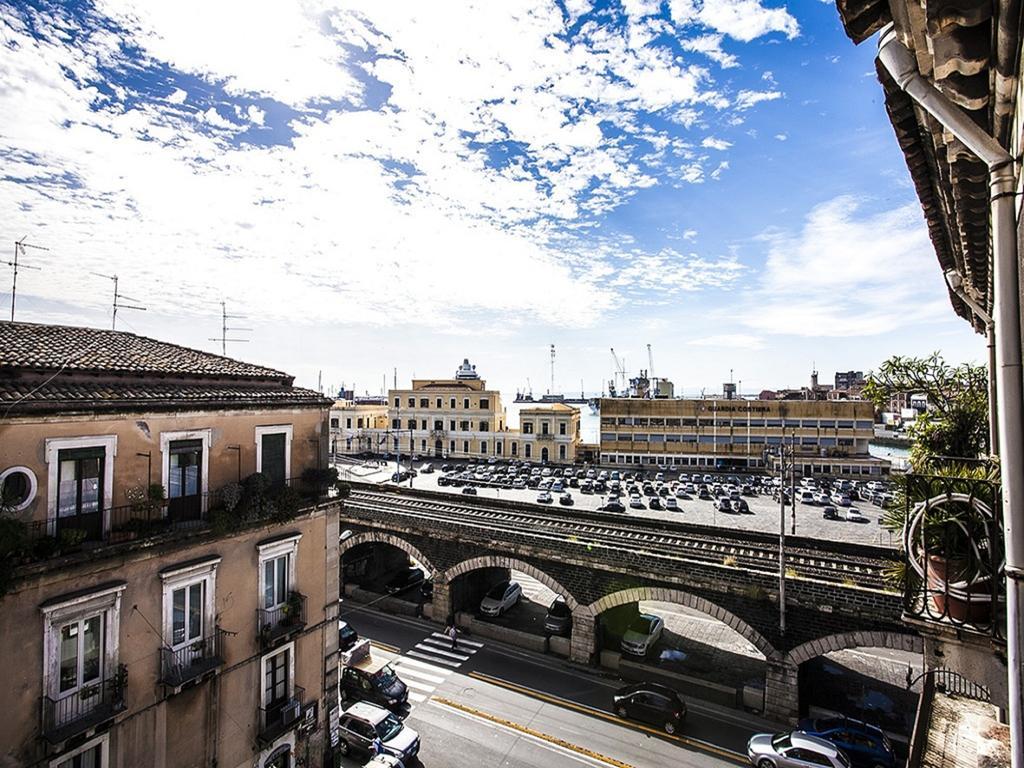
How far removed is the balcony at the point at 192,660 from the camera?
11.5 meters

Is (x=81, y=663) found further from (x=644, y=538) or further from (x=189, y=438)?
(x=644, y=538)

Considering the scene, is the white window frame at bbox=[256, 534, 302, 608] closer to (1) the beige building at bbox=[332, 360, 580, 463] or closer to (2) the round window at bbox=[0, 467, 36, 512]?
(2) the round window at bbox=[0, 467, 36, 512]

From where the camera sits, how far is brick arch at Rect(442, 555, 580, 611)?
23.7m

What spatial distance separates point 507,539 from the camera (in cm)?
2477

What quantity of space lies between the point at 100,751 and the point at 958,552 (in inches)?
600

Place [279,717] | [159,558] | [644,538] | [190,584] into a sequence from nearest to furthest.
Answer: [159,558] < [190,584] < [279,717] < [644,538]

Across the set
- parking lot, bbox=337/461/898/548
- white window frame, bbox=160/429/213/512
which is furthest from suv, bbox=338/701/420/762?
parking lot, bbox=337/461/898/548

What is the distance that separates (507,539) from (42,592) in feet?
57.7

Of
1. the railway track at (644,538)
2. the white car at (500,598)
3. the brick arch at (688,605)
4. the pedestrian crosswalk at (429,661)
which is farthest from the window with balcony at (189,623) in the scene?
the white car at (500,598)

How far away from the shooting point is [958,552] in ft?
21.0

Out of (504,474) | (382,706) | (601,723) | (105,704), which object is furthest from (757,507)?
(105,704)

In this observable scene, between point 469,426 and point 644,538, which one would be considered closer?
point 644,538

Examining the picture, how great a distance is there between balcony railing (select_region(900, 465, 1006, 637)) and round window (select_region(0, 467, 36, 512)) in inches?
548

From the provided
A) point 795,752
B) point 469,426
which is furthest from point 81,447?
point 469,426
